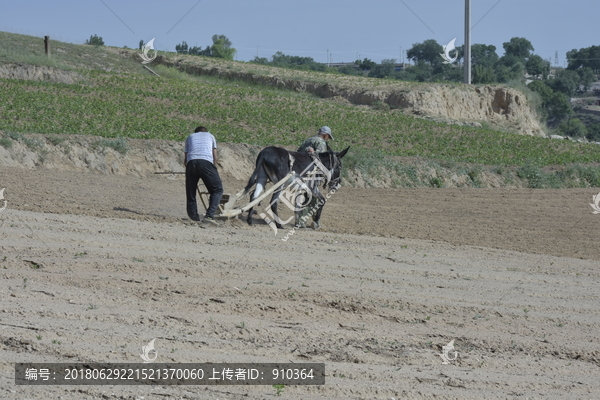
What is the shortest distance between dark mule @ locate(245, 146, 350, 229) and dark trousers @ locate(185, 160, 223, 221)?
0.74m

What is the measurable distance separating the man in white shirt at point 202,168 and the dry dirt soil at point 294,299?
0.48 m

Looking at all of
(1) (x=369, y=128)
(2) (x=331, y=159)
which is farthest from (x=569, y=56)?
(2) (x=331, y=159)

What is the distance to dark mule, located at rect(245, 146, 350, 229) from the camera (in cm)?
1381

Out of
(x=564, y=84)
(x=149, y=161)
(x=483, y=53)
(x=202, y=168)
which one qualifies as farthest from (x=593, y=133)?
(x=202, y=168)

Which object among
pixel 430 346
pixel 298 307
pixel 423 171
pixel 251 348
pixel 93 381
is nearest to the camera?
pixel 93 381

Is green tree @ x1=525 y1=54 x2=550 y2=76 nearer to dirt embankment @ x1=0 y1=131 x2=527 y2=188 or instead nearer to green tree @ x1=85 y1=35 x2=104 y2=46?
green tree @ x1=85 y1=35 x2=104 y2=46

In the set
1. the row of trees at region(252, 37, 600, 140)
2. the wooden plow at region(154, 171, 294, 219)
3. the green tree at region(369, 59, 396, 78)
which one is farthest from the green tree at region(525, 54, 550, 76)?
the wooden plow at region(154, 171, 294, 219)

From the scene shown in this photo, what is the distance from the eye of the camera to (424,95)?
54.2 meters

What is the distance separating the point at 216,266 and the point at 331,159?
17.7 ft

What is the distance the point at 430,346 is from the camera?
749 centimetres

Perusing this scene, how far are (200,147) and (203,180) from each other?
618 mm

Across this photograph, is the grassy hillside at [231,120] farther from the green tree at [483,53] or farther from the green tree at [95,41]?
the green tree at [483,53]

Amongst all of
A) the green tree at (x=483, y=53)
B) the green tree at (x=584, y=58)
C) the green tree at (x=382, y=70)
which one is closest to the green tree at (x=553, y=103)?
the green tree at (x=382, y=70)

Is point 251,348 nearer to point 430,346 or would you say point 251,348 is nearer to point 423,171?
point 430,346
